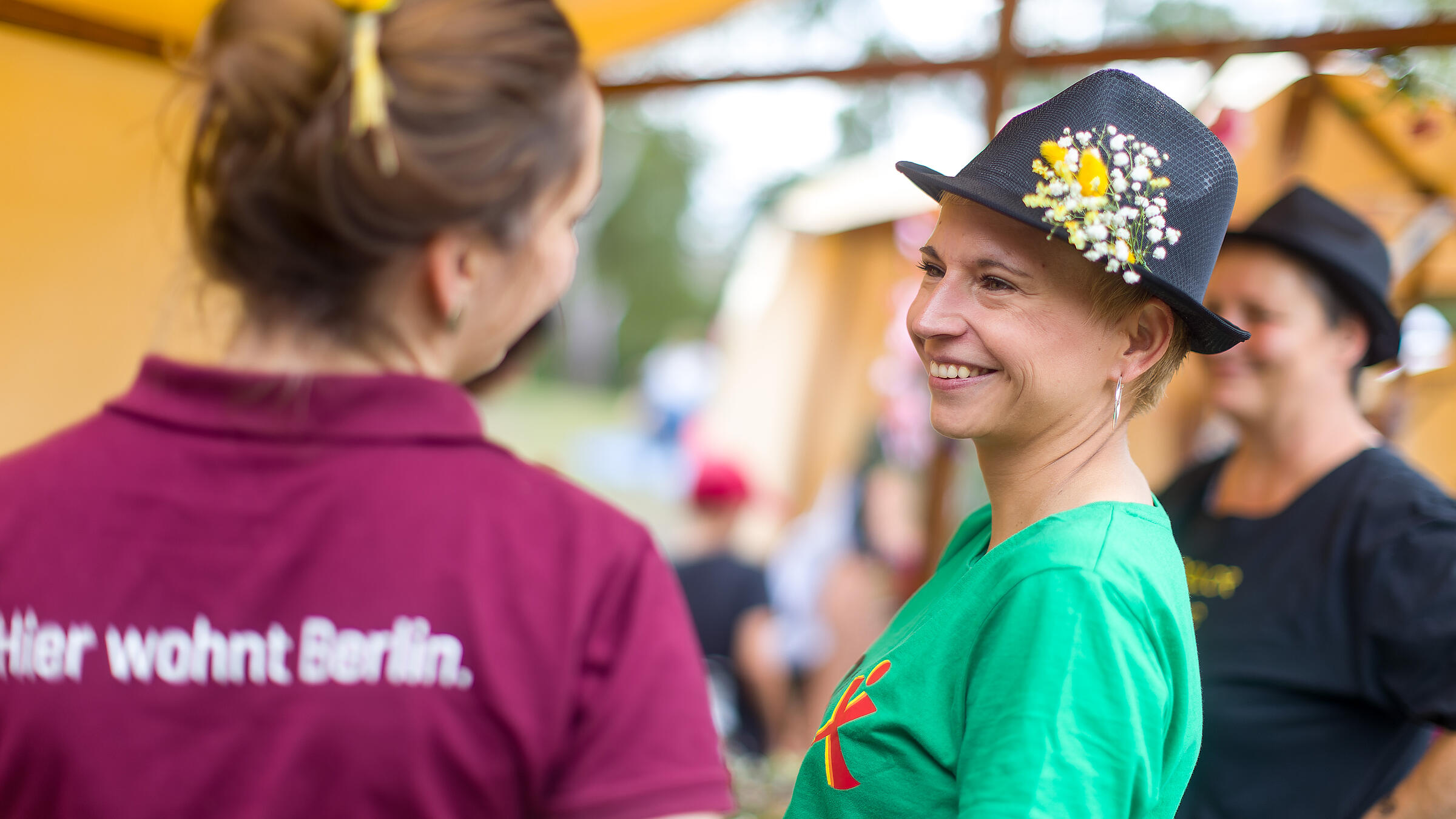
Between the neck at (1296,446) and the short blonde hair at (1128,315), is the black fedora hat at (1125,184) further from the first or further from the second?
the neck at (1296,446)

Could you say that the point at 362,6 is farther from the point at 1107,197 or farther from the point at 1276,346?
the point at 1276,346

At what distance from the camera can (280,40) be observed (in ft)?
2.77

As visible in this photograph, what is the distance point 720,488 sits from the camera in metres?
→ 5.34

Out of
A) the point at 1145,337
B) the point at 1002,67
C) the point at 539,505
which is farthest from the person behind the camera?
the point at 1002,67

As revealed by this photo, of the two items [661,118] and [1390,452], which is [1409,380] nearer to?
[1390,452]

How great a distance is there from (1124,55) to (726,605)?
10.4ft

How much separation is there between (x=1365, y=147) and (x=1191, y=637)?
9.74 ft

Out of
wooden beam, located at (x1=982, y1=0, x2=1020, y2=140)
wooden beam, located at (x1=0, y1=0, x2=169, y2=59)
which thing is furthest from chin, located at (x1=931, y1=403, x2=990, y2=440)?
wooden beam, located at (x1=0, y1=0, x2=169, y2=59)

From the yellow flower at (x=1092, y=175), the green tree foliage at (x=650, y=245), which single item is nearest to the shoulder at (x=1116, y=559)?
the yellow flower at (x=1092, y=175)

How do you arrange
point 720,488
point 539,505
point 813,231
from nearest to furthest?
point 539,505 → point 720,488 → point 813,231

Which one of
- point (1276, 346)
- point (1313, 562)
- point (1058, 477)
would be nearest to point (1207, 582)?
point (1313, 562)

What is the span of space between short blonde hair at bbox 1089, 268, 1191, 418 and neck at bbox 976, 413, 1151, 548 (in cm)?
5

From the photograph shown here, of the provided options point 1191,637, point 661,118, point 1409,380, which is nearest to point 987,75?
point 1191,637

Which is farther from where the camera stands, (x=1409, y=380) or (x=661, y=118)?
(x=661, y=118)
